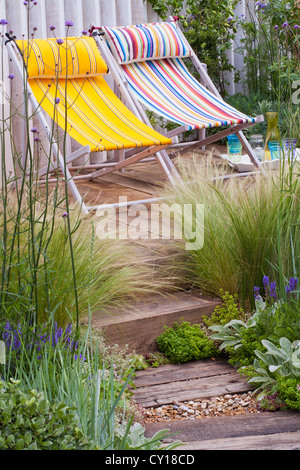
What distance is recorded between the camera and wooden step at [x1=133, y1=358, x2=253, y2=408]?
2400 millimetres

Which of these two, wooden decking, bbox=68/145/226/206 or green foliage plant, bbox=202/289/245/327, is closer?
green foliage plant, bbox=202/289/245/327

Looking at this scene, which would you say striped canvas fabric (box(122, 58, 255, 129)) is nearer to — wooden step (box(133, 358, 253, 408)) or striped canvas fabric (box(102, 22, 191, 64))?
striped canvas fabric (box(102, 22, 191, 64))

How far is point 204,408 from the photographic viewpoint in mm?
2340

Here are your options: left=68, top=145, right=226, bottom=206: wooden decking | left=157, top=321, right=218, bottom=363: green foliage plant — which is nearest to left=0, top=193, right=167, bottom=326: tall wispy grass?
left=157, top=321, right=218, bottom=363: green foliage plant

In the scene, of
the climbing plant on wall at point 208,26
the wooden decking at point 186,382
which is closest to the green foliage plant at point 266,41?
the climbing plant on wall at point 208,26

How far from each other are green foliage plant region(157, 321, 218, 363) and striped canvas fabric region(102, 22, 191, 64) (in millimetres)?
2662

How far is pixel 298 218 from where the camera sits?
281 centimetres

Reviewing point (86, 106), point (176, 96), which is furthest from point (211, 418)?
point (176, 96)

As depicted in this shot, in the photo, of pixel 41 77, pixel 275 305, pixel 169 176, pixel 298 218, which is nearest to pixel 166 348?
pixel 275 305

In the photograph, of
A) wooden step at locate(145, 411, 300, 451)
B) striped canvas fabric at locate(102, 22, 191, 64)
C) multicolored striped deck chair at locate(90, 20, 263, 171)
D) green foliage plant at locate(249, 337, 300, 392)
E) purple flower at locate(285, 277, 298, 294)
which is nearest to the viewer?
wooden step at locate(145, 411, 300, 451)

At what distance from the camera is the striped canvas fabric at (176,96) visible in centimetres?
449

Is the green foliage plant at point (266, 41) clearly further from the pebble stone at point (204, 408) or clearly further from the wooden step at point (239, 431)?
the wooden step at point (239, 431)

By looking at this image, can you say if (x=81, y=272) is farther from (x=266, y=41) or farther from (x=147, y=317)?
(x=266, y=41)

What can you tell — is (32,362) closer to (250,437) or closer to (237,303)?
(250,437)
